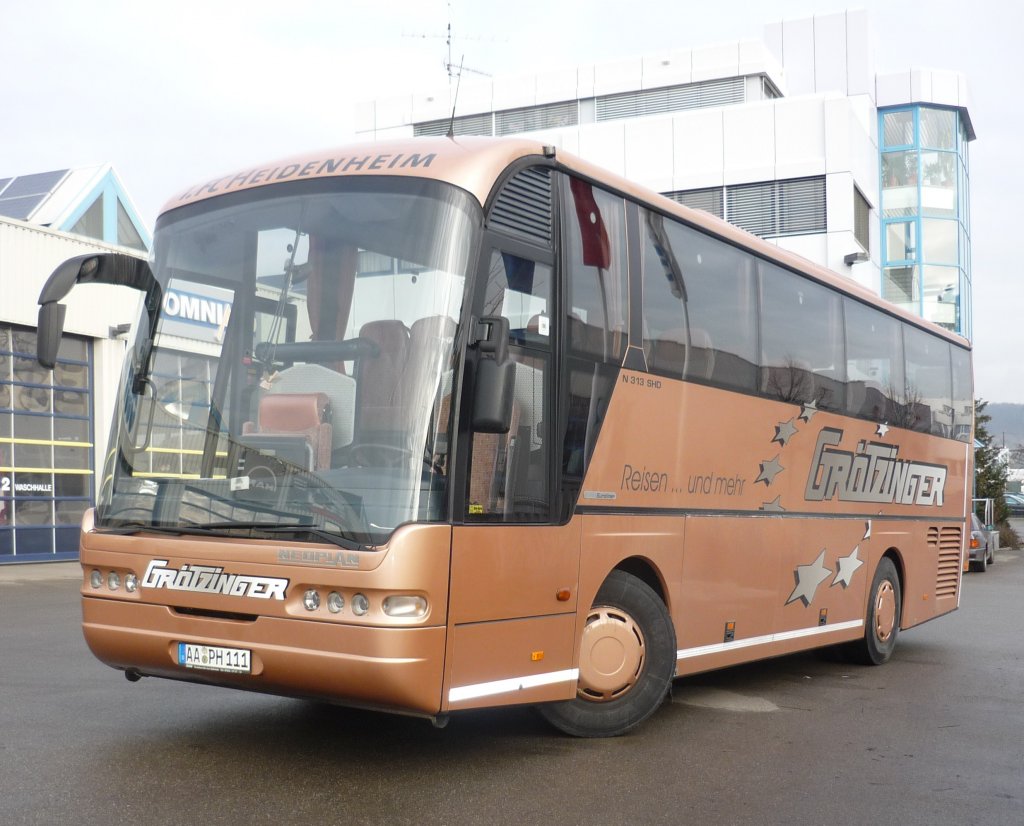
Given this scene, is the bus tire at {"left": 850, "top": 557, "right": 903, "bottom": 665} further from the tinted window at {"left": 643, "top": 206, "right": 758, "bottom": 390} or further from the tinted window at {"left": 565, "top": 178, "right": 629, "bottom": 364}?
the tinted window at {"left": 565, "top": 178, "right": 629, "bottom": 364}

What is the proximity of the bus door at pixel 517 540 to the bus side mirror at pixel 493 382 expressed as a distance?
177 millimetres

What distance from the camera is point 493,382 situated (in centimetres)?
622

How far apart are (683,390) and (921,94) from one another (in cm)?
4085

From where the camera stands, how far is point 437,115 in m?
45.3

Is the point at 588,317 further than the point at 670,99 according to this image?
No

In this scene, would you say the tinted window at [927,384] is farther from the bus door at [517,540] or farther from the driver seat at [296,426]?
the driver seat at [296,426]

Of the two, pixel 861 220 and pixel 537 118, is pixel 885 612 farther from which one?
pixel 537 118

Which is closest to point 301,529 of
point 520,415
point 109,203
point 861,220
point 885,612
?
point 520,415

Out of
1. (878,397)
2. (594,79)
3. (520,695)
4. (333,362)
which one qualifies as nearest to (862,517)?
(878,397)

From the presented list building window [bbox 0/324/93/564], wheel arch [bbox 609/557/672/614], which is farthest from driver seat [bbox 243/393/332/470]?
building window [bbox 0/324/93/564]

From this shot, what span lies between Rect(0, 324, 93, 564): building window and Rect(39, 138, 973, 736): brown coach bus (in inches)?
697

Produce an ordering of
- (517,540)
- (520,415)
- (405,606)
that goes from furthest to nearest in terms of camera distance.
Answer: (520,415), (517,540), (405,606)

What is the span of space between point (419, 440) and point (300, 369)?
0.82 meters

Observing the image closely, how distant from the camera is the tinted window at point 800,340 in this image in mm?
9633
